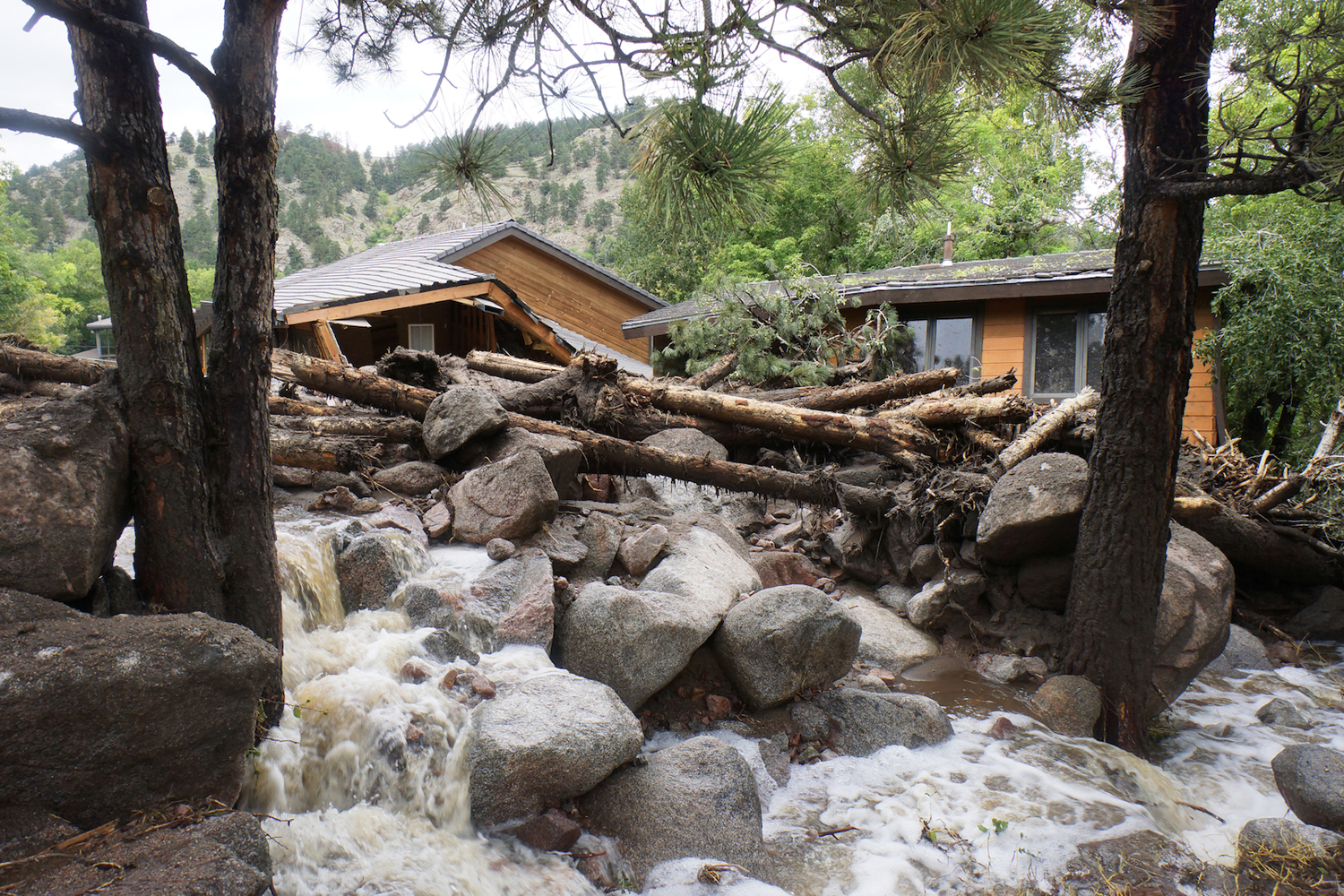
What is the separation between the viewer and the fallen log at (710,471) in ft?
24.1

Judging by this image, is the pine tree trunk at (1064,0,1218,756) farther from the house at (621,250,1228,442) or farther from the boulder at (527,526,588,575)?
the house at (621,250,1228,442)

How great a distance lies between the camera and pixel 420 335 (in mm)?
16609

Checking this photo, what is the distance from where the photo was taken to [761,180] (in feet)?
11.1

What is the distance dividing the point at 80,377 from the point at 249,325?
4.95 meters

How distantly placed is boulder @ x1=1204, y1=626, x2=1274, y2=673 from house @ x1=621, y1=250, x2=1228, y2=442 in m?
5.53

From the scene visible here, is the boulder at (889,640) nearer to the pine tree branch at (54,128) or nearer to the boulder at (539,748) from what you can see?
the boulder at (539,748)

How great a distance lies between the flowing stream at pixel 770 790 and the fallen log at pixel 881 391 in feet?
13.5

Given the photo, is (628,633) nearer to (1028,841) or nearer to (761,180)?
(1028,841)

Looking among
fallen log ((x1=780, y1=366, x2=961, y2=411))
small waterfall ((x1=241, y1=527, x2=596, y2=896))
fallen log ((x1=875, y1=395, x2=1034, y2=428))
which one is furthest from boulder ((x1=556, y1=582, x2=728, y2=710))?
fallen log ((x1=780, y1=366, x2=961, y2=411))

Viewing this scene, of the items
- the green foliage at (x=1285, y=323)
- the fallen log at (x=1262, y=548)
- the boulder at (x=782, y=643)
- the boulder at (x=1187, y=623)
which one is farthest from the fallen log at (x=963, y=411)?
the green foliage at (x=1285, y=323)

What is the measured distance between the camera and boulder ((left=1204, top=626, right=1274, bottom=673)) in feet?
22.0

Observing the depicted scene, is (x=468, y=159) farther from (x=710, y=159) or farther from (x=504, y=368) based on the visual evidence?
(x=504, y=368)

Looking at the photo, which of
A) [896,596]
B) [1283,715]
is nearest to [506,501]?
[896,596]

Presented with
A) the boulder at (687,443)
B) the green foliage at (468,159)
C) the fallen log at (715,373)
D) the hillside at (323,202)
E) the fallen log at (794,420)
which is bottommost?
the boulder at (687,443)
